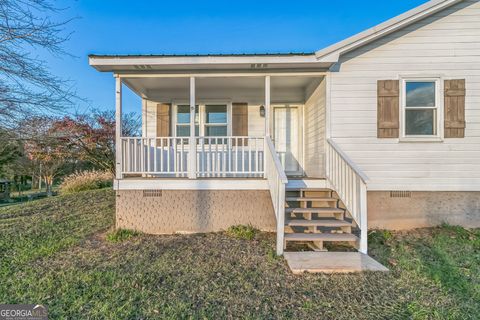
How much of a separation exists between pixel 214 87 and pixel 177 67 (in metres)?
1.62

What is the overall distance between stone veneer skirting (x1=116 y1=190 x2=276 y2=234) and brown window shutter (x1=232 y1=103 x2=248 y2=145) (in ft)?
7.96

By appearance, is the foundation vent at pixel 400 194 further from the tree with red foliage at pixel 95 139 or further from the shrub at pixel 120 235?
the tree with red foliage at pixel 95 139

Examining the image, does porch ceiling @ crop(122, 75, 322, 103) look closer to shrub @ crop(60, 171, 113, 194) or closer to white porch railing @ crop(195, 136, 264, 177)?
white porch railing @ crop(195, 136, 264, 177)

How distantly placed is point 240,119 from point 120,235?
13.7 ft

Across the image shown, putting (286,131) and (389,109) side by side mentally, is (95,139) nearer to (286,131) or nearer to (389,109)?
(286,131)

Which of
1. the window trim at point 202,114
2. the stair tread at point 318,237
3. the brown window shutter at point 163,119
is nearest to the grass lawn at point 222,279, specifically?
the stair tread at point 318,237

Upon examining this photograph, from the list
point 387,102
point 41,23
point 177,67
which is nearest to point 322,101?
point 387,102

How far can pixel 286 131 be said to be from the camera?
25.2 ft

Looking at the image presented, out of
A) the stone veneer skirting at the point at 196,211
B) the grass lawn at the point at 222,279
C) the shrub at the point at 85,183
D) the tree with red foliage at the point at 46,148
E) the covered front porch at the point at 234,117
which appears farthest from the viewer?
the shrub at the point at 85,183

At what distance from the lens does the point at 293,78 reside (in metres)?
6.26

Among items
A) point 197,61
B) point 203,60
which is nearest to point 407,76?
point 203,60

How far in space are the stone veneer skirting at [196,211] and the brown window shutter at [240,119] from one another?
2427 millimetres

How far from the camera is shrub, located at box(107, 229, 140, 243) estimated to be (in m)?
5.09

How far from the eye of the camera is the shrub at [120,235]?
200 inches
